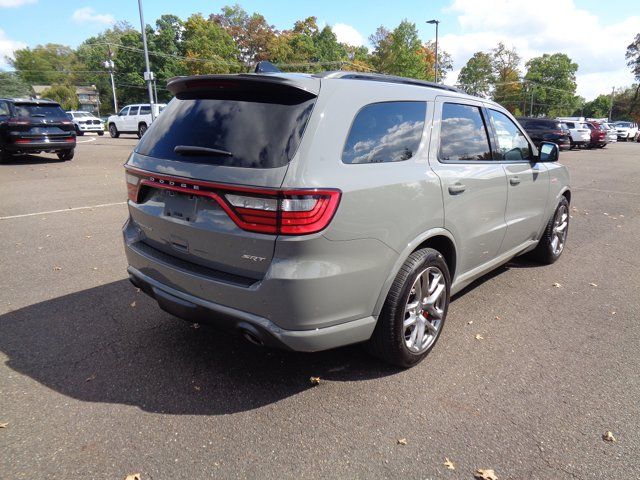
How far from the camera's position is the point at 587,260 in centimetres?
577

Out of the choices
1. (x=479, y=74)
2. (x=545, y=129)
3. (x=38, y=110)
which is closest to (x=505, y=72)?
(x=479, y=74)

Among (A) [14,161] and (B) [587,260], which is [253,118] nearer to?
(B) [587,260]

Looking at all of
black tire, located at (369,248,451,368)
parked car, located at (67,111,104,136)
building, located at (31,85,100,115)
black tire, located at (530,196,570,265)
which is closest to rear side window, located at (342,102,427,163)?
black tire, located at (369,248,451,368)

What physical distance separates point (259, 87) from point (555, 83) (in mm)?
103913

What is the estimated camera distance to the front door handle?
326cm

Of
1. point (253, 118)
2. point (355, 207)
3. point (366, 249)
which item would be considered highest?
point (253, 118)

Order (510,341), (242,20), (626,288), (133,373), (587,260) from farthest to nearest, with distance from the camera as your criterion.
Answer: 1. (242,20)
2. (587,260)
3. (626,288)
4. (510,341)
5. (133,373)

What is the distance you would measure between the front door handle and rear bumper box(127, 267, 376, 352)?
112 centimetres

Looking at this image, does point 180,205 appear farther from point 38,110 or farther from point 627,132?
point 627,132

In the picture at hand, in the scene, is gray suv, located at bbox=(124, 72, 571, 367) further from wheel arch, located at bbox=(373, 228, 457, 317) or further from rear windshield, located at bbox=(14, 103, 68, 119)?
rear windshield, located at bbox=(14, 103, 68, 119)

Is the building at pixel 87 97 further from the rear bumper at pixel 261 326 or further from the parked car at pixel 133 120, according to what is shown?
the rear bumper at pixel 261 326

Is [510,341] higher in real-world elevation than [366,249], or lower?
lower

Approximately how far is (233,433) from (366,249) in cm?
123

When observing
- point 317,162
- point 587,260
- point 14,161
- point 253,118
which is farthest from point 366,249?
point 14,161
